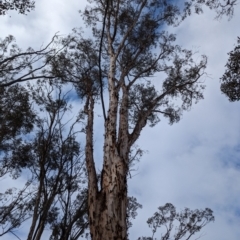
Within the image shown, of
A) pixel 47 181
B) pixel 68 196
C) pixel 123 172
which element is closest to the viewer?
pixel 123 172

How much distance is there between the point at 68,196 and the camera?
9.14 m

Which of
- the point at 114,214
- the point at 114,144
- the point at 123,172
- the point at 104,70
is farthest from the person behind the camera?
the point at 104,70

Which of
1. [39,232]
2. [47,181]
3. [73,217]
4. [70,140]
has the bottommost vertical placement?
[39,232]

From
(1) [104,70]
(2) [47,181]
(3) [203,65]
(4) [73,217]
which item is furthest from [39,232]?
(3) [203,65]

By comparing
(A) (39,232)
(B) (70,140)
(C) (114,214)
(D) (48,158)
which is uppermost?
(B) (70,140)

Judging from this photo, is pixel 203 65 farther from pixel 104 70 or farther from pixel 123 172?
pixel 123 172

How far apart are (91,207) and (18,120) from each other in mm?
6045

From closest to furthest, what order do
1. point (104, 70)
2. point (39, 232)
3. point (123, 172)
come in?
point (123, 172) → point (39, 232) → point (104, 70)

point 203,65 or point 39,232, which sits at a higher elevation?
point 203,65

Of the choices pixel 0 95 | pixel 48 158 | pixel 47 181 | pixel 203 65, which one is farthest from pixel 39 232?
pixel 203 65

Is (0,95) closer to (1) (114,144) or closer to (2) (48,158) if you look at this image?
(2) (48,158)

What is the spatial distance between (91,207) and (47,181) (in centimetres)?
444

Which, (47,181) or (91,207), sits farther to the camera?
(47,181)

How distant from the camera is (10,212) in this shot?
33.5 ft
